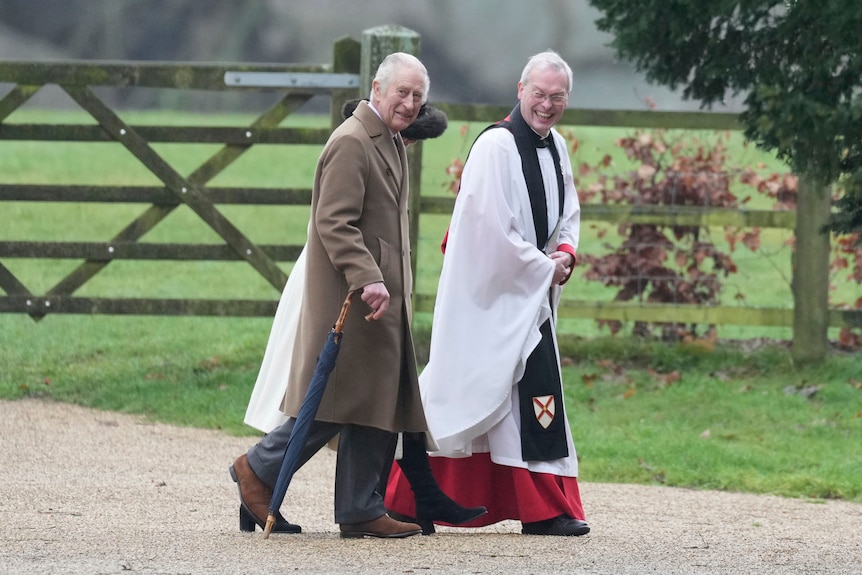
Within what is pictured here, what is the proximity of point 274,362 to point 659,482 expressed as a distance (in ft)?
7.69

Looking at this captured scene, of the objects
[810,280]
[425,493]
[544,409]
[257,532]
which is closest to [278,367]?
[257,532]

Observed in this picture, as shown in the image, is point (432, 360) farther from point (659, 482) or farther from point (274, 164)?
point (274, 164)

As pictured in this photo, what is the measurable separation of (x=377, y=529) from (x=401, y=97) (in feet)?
4.75

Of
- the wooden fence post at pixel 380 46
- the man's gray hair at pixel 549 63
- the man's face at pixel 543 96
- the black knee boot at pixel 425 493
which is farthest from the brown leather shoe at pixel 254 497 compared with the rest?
the wooden fence post at pixel 380 46

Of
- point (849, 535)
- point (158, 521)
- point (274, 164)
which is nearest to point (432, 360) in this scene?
point (158, 521)

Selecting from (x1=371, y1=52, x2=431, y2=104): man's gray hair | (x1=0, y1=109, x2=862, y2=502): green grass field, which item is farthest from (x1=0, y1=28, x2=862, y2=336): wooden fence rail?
(x1=371, y1=52, x2=431, y2=104): man's gray hair

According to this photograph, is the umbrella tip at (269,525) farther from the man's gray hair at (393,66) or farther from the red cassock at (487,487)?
the man's gray hair at (393,66)

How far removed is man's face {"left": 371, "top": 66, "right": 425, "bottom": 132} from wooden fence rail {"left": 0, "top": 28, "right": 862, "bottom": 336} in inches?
127

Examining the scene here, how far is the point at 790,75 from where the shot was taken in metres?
5.41

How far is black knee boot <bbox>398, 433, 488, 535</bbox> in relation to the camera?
4.96 m

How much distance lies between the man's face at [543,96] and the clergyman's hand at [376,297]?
96 centimetres

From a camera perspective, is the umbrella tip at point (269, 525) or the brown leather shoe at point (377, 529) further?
the brown leather shoe at point (377, 529)

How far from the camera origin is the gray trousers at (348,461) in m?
4.72

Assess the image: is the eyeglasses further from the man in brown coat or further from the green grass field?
the green grass field
